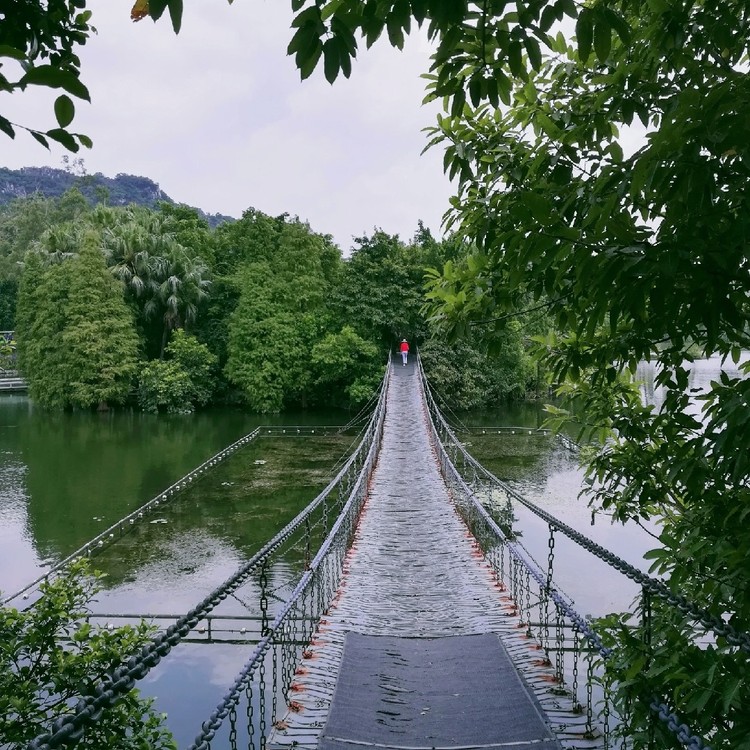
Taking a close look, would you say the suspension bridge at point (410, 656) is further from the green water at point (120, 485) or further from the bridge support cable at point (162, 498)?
the green water at point (120, 485)

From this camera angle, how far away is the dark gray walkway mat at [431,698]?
213cm

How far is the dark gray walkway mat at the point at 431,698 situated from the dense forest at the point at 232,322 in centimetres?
1625

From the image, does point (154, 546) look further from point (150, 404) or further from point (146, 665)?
point (150, 404)

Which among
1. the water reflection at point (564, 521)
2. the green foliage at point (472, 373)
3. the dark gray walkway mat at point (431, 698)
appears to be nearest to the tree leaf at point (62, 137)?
the dark gray walkway mat at point (431, 698)

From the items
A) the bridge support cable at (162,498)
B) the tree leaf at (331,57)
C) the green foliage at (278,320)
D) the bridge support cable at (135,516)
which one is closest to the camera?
the tree leaf at (331,57)

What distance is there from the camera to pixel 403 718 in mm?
2316

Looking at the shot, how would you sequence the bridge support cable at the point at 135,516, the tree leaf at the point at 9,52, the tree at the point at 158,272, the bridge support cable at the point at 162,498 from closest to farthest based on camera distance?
1. the tree leaf at the point at 9,52
2. the bridge support cable at the point at 162,498
3. the bridge support cable at the point at 135,516
4. the tree at the point at 158,272

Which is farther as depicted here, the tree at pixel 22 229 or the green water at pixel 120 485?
the tree at pixel 22 229

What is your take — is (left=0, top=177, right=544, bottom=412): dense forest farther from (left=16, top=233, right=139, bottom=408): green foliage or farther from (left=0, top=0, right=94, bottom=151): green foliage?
(left=0, top=0, right=94, bottom=151): green foliage

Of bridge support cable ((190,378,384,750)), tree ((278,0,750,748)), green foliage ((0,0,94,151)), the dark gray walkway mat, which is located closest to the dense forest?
bridge support cable ((190,378,384,750))

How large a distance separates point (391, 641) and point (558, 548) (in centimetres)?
590

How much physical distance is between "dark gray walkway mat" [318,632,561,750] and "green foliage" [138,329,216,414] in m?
18.3

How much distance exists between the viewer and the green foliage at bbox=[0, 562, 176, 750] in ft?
7.28

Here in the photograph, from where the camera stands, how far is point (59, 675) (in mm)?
2502
